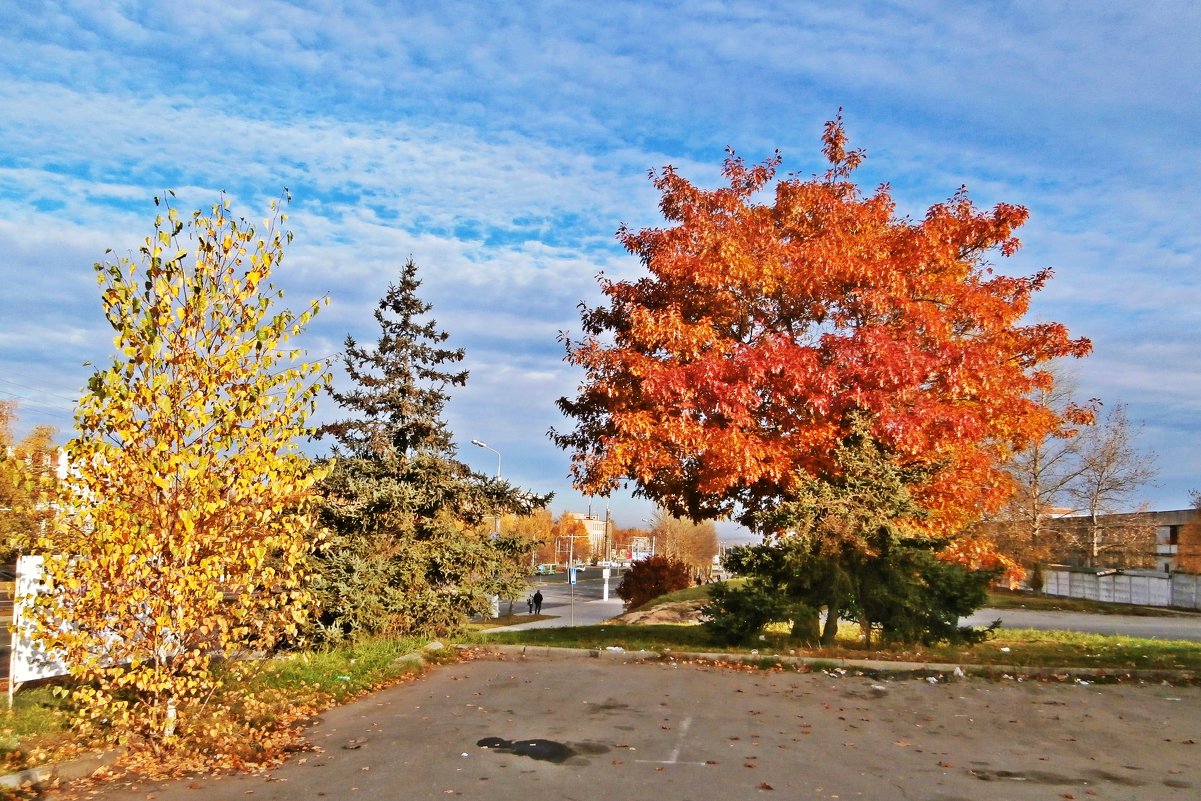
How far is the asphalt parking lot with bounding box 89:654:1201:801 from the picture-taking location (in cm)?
641

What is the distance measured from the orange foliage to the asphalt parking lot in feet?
12.4

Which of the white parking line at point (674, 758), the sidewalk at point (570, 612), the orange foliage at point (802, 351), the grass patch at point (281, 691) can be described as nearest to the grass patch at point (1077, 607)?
the sidewalk at point (570, 612)

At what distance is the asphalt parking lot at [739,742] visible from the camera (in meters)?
6.41

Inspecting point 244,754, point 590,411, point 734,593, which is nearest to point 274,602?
point 244,754

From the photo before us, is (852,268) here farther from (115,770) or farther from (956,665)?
(115,770)

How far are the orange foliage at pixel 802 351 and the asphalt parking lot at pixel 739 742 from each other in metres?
3.77

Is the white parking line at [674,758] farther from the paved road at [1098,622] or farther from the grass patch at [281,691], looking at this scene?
the paved road at [1098,622]

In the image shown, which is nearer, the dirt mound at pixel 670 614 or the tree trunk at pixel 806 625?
the tree trunk at pixel 806 625

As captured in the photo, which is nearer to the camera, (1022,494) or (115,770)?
(115,770)

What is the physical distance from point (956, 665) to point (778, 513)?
10.8 ft

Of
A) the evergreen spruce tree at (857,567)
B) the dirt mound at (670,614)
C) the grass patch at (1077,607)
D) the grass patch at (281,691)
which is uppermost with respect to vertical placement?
the evergreen spruce tree at (857,567)

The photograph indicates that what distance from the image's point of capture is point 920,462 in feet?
46.6

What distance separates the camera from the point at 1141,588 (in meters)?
42.8

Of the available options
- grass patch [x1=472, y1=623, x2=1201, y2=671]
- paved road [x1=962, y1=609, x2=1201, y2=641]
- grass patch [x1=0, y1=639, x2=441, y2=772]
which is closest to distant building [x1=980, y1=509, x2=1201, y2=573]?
paved road [x1=962, y1=609, x2=1201, y2=641]
